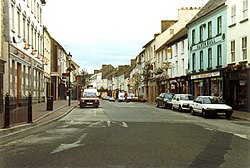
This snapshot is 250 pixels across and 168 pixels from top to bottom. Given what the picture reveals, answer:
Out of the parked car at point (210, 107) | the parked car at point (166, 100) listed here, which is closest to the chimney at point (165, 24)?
the parked car at point (166, 100)

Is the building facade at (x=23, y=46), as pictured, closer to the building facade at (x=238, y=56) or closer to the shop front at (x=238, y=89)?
the building facade at (x=238, y=56)

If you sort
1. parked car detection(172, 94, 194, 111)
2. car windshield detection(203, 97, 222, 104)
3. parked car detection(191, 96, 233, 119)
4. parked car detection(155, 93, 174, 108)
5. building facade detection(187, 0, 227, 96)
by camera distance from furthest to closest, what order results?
parked car detection(155, 93, 174, 108) < building facade detection(187, 0, 227, 96) < parked car detection(172, 94, 194, 111) < car windshield detection(203, 97, 222, 104) < parked car detection(191, 96, 233, 119)

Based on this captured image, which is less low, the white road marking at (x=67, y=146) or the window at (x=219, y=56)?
the window at (x=219, y=56)

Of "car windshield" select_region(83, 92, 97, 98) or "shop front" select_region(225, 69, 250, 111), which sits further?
"car windshield" select_region(83, 92, 97, 98)

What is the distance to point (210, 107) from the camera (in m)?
25.2

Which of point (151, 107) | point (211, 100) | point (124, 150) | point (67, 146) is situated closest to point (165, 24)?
point (151, 107)

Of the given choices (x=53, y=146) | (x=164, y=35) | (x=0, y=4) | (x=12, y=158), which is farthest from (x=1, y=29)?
(x=164, y=35)

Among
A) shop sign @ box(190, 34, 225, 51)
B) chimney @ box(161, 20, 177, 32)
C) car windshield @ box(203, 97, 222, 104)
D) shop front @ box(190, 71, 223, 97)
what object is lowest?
car windshield @ box(203, 97, 222, 104)

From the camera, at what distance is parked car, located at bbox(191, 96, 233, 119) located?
24.9 meters

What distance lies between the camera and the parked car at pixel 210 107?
2494 cm

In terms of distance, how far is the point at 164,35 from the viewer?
62.3 metres

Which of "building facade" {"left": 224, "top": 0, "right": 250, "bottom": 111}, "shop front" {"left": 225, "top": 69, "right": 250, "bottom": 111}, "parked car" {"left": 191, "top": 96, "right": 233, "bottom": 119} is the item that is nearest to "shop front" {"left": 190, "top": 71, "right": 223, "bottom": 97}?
"shop front" {"left": 225, "top": 69, "right": 250, "bottom": 111}

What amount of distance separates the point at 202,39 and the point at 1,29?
75.2 feet

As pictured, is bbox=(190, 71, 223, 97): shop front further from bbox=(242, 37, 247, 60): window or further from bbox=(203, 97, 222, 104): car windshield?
bbox=(203, 97, 222, 104): car windshield
